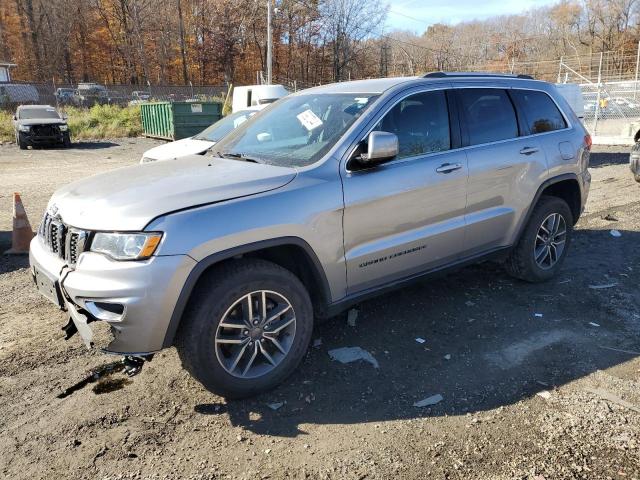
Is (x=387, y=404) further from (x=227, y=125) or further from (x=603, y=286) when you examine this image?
(x=227, y=125)

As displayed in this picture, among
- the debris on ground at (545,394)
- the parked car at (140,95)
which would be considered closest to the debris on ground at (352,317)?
the debris on ground at (545,394)

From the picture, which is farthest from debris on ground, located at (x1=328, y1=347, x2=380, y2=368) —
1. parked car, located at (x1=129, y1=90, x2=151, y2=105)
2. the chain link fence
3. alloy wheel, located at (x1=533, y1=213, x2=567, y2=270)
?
parked car, located at (x1=129, y1=90, x2=151, y2=105)

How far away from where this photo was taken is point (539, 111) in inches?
187

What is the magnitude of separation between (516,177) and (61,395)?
3775 mm

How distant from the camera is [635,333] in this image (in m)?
3.96

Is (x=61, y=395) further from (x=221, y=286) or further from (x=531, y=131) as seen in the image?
(x=531, y=131)

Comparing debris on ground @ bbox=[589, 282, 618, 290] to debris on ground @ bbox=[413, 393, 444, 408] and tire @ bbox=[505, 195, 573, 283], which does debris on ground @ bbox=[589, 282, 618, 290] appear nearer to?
tire @ bbox=[505, 195, 573, 283]

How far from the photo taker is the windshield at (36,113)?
69.2 ft

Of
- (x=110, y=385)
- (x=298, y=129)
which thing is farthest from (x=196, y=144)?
(x=110, y=385)

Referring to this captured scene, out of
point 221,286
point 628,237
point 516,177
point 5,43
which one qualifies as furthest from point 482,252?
point 5,43

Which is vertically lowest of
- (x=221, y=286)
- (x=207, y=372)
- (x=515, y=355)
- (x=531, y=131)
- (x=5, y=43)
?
(x=515, y=355)

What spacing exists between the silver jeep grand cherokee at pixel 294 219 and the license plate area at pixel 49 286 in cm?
2

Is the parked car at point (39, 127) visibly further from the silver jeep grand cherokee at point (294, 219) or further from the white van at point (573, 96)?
the silver jeep grand cherokee at point (294, 219)

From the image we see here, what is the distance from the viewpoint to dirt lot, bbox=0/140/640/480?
262 centimetres
